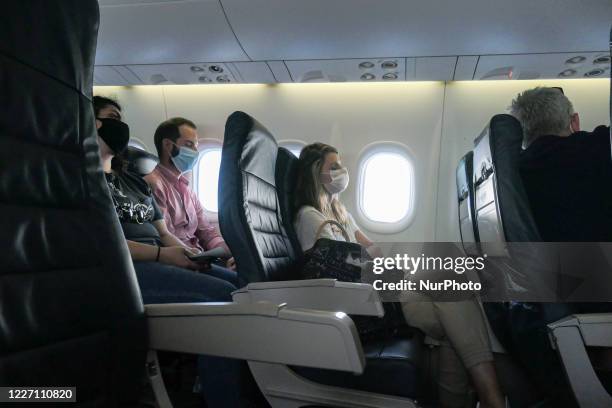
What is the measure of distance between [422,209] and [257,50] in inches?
71.6

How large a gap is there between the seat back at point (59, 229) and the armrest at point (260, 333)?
2.4 inches

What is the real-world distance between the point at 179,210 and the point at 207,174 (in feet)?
4.51

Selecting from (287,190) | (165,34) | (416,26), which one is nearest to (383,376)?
(287,190)

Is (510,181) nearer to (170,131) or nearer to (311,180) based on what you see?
(311,180)

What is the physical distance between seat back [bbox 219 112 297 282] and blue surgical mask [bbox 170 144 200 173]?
1442 millimetres

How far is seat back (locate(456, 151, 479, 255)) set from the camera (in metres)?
2.85

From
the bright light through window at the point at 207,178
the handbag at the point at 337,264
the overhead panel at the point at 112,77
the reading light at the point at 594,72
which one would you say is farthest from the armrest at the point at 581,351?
the overhead panel at the point at 112,77

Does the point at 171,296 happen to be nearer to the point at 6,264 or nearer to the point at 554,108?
the point at 6,264

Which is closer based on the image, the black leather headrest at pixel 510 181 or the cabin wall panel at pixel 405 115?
the black leather headrest at pixel 510 181

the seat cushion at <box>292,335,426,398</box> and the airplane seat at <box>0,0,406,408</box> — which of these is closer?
the airplane seat at <box>0,0,406,408</box>

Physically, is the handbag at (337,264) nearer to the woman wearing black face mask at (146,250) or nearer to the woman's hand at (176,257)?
the woman wearing black face mask at (146,250)

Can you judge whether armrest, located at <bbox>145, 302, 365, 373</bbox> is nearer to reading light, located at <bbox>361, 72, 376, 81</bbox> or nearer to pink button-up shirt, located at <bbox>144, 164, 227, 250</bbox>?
pink button-up shirt, located at <bbox>144, 164, 227, 250</bbox>

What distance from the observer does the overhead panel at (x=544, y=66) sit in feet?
10.5

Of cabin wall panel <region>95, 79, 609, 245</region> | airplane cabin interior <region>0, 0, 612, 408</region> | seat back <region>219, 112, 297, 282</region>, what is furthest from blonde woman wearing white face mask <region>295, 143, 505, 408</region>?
cabin wall panel <region>95, 79, 609, 245</region>
